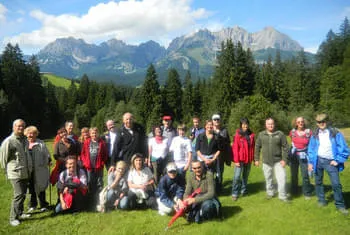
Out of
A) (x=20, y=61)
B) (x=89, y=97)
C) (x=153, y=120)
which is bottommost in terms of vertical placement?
(x=153, y=120)

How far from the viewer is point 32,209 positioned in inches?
288

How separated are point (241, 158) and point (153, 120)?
44.0 meters

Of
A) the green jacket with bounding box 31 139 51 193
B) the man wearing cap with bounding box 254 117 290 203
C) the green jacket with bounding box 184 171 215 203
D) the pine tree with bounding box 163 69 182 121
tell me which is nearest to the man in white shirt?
the green jacket with bounding box 184 171 215 203

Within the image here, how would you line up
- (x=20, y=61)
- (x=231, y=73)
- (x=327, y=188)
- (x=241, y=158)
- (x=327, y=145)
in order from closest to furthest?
(x=327, y=145) < (x=241, y=158) < (x=327, y=188) < (x=231, y=73) < (x=20, y=61)

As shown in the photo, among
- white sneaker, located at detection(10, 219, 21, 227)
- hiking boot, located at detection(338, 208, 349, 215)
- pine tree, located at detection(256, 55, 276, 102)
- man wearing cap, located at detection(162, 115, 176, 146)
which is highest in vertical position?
pine tree, located at detection(256, 55, 276, 102)

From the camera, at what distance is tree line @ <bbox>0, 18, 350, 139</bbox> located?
3975 cm

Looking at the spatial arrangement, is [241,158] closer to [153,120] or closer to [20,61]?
[153,120]

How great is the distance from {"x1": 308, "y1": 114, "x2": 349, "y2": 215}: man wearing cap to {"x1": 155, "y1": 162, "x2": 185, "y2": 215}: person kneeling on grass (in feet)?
11.4

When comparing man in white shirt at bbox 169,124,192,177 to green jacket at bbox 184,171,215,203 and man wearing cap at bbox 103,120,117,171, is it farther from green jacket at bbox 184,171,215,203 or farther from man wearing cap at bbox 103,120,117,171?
man wearing cap at bbox 103,120,117,171

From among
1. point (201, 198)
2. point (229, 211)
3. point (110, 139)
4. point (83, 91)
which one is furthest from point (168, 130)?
point (83, 91)

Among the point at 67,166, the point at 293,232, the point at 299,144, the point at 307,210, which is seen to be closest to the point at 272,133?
the point at 299,144

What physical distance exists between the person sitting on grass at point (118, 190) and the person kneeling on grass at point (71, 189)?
696 millimetres

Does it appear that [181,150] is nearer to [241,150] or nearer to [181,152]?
[181,152]

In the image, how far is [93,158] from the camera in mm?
7746
